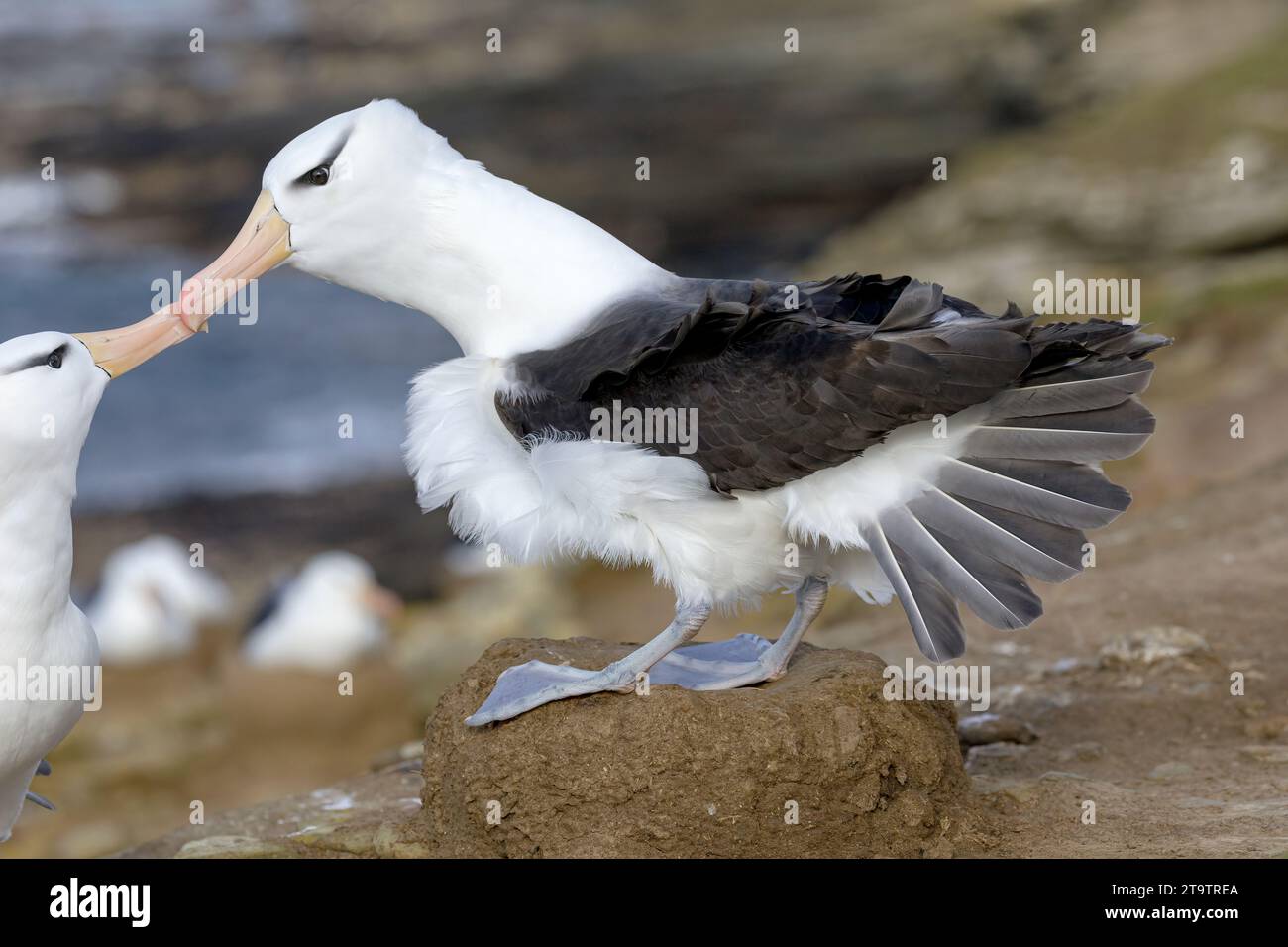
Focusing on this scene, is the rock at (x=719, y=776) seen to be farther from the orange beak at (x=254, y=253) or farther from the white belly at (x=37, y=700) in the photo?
the orange beak at (x=254, y=253)

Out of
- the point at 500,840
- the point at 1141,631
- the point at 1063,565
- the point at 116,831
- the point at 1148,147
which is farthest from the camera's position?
the point at 1148,147

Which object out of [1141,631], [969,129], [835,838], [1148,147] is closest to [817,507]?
[835,838]

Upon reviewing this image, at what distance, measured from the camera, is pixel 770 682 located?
5762 millimetres

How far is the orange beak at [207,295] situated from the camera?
219 inches

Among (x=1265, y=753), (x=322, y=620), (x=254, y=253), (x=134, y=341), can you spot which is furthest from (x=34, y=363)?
(x=322, y=620)

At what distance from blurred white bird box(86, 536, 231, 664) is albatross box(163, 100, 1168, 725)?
26.1 ft

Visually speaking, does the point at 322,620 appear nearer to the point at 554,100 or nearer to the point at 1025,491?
the point at 1025,491

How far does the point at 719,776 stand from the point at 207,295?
8.41 feet

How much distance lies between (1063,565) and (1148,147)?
46.3 feet

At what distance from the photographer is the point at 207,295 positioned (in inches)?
223

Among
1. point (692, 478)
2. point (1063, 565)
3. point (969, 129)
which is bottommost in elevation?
point (1063, 565)

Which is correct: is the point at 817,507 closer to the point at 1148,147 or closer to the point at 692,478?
the point at 692,478

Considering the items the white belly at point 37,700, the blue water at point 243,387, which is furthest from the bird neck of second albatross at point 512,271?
the blue water at point 243,387

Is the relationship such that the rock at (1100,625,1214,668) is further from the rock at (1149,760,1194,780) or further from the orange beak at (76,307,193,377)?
the orange beak at (76,307,193,377)
